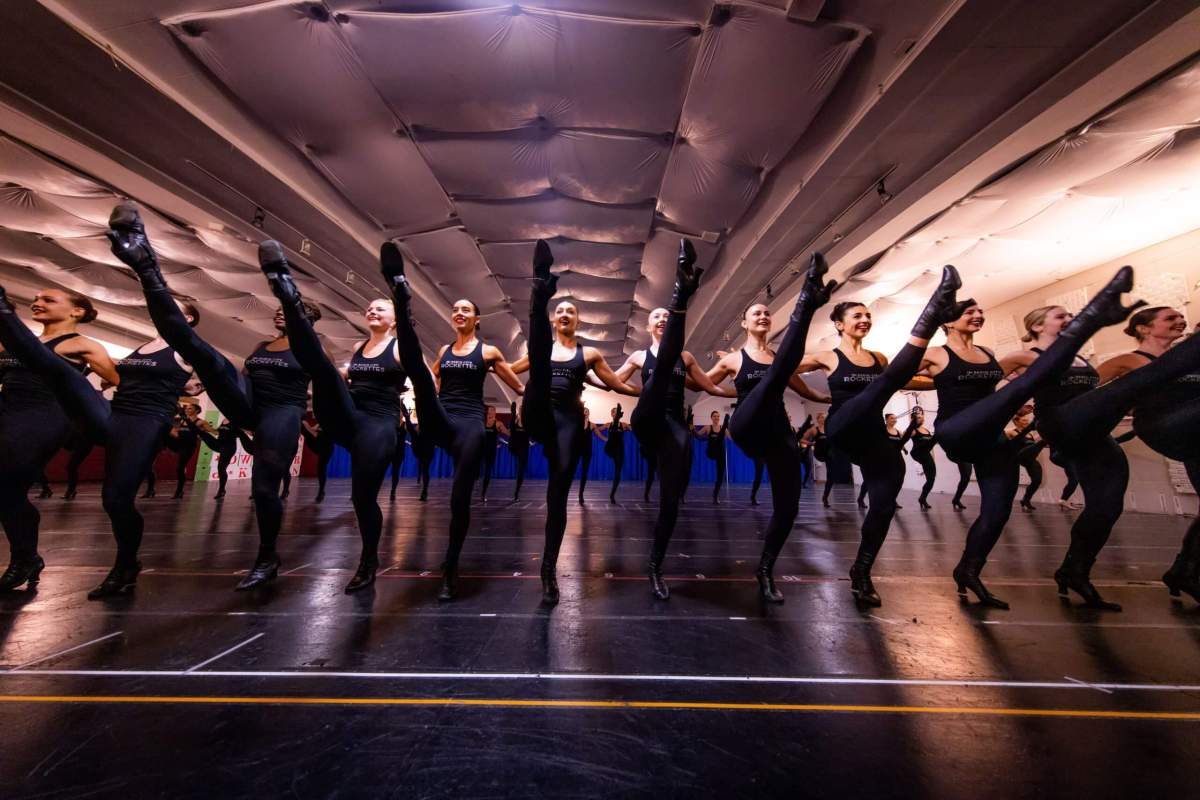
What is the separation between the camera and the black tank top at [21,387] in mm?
2531

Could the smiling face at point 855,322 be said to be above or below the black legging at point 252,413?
above

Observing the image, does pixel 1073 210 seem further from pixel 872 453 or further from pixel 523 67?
pixel 523 67

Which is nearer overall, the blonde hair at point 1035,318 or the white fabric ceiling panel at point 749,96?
the blonde hair at point 1035,318

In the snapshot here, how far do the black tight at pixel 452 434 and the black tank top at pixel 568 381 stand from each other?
455 mm

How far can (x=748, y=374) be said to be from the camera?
9.07 ft

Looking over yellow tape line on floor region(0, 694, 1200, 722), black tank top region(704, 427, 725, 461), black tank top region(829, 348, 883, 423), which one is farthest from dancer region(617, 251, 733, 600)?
black tank top region(704, 427, 725, 461)

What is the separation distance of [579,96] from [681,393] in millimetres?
3205

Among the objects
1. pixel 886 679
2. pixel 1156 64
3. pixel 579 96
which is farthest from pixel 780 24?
pixel 886 679

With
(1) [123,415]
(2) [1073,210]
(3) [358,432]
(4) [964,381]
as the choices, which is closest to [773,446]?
(4) [964,381]

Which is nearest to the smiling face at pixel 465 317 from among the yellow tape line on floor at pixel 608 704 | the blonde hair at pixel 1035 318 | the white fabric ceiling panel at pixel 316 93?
the yellow tape line on floor at pixel 608 704

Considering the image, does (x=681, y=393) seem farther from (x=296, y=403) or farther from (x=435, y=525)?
(x=435, y=525)

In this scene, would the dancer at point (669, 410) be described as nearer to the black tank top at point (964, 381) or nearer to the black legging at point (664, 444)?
the black legging at point (664, 444)

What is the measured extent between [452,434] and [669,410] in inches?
49.1

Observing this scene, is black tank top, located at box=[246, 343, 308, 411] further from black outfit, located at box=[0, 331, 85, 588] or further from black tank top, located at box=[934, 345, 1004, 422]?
black tank top, located at box=[934, 345, 1004, 422]
